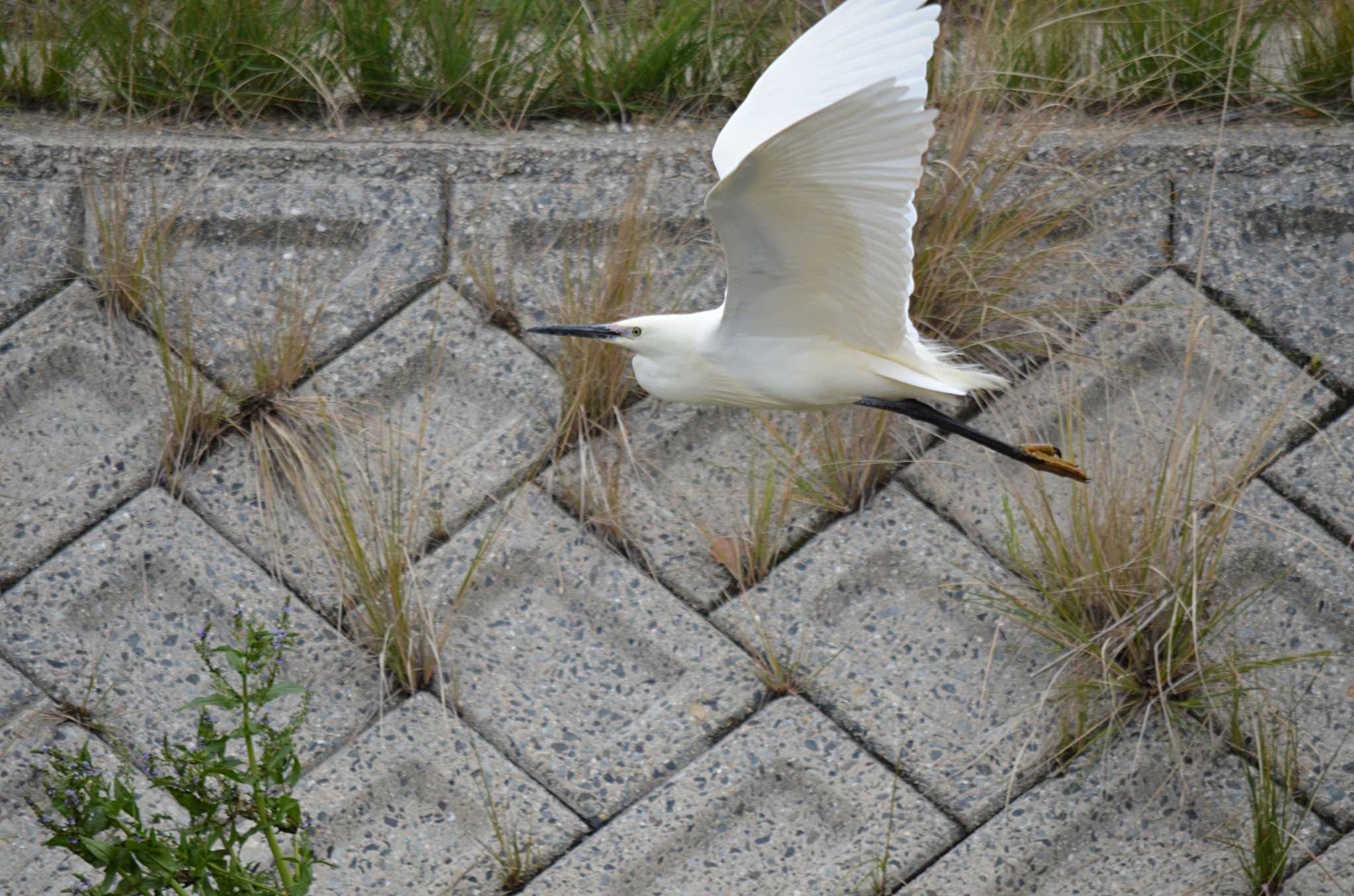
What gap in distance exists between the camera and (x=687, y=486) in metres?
2.54

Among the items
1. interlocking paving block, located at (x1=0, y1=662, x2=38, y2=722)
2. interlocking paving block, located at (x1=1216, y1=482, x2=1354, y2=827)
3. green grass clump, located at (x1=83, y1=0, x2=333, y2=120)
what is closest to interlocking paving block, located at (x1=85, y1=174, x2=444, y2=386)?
green grass clump, located at (x1=83, y1=0, x2=333, y2=120)

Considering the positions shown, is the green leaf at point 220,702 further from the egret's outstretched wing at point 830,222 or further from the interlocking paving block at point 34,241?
the interlocking paving block at point 34,241

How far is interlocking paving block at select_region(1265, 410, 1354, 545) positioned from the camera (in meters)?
2.38

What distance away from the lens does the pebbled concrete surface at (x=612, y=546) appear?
2.17 metres

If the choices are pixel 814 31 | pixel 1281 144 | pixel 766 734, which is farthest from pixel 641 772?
pixel 1281 144

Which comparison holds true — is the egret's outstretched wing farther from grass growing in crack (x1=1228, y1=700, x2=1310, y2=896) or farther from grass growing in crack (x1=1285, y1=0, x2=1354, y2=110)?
grass growing in crack (x1=1285, y1=0, x2=1354, y2=110)

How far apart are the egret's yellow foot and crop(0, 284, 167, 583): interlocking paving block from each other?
54.4 inches

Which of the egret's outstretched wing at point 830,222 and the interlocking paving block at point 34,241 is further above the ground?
the egret's outstretched wing at point 830,222

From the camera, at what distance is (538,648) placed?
2.39m

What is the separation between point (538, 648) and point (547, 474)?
297 millimetres

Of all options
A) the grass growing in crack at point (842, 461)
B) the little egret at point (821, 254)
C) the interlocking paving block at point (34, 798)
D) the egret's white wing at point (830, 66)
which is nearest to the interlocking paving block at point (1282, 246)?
the grass growing in crack at point (842, 461)

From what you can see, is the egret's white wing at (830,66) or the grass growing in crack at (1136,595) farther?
the grass growing in crack at (1136,595)

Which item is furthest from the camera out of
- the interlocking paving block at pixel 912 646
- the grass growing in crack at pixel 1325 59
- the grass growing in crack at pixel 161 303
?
the grass growing in crack at pixel 1325 59

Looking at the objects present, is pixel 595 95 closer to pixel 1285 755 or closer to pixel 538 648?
pixel 538 648
